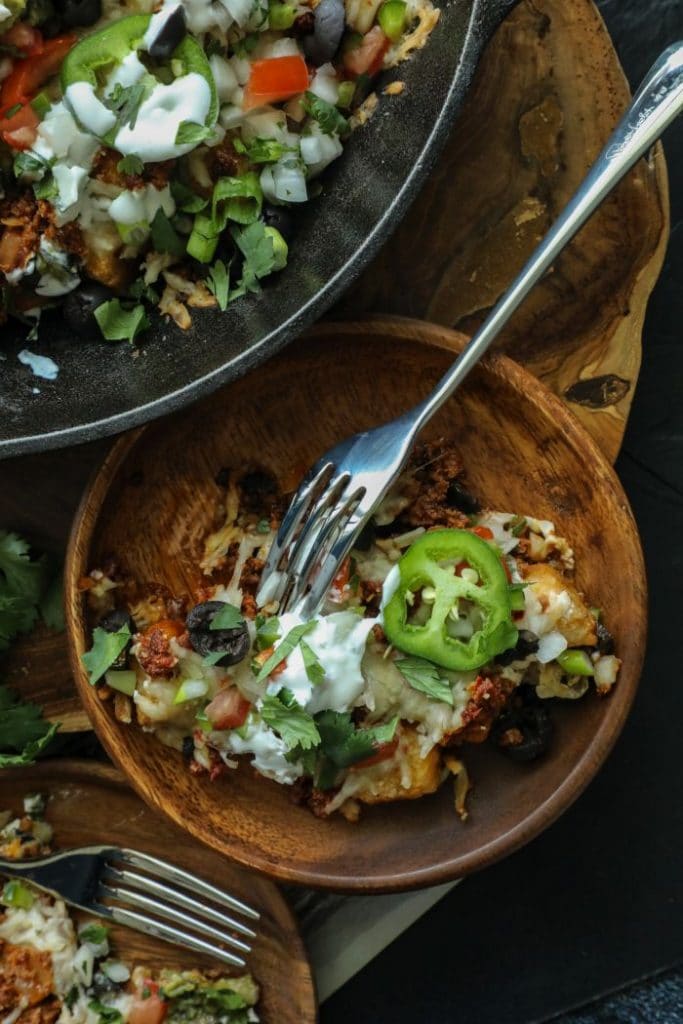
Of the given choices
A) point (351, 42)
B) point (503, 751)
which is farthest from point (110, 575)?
point (351, 42)

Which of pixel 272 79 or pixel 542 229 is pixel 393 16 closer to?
pixel 272 79

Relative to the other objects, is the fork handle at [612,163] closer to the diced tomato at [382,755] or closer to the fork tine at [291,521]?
the fork tine at [291,521]

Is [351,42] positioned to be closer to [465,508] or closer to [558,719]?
[465,508]

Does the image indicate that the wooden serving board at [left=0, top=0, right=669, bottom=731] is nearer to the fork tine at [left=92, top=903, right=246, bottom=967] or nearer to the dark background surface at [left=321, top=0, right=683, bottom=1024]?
the dark background surface at [left=321, top=0, right=683, bottom=1024]

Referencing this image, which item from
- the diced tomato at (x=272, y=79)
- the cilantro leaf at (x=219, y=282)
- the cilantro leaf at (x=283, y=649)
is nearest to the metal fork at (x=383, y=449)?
the cilantro leaf at (x=283, y=649)

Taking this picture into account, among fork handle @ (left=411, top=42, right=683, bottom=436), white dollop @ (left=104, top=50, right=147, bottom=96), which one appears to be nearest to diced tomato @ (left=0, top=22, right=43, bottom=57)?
white dollop @ (left=104, top=50, right=147, bottom=96)

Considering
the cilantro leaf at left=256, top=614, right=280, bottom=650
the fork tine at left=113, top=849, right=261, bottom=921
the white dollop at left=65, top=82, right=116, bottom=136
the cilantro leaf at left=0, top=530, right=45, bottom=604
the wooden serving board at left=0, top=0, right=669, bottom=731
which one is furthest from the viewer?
the fork tine at left=113, top=849, right=261, bottom=921

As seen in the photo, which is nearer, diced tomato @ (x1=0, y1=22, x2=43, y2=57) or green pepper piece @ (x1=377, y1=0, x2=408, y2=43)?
diced tomato @ (x1=0, y1=22, x2=43, y2=57)
